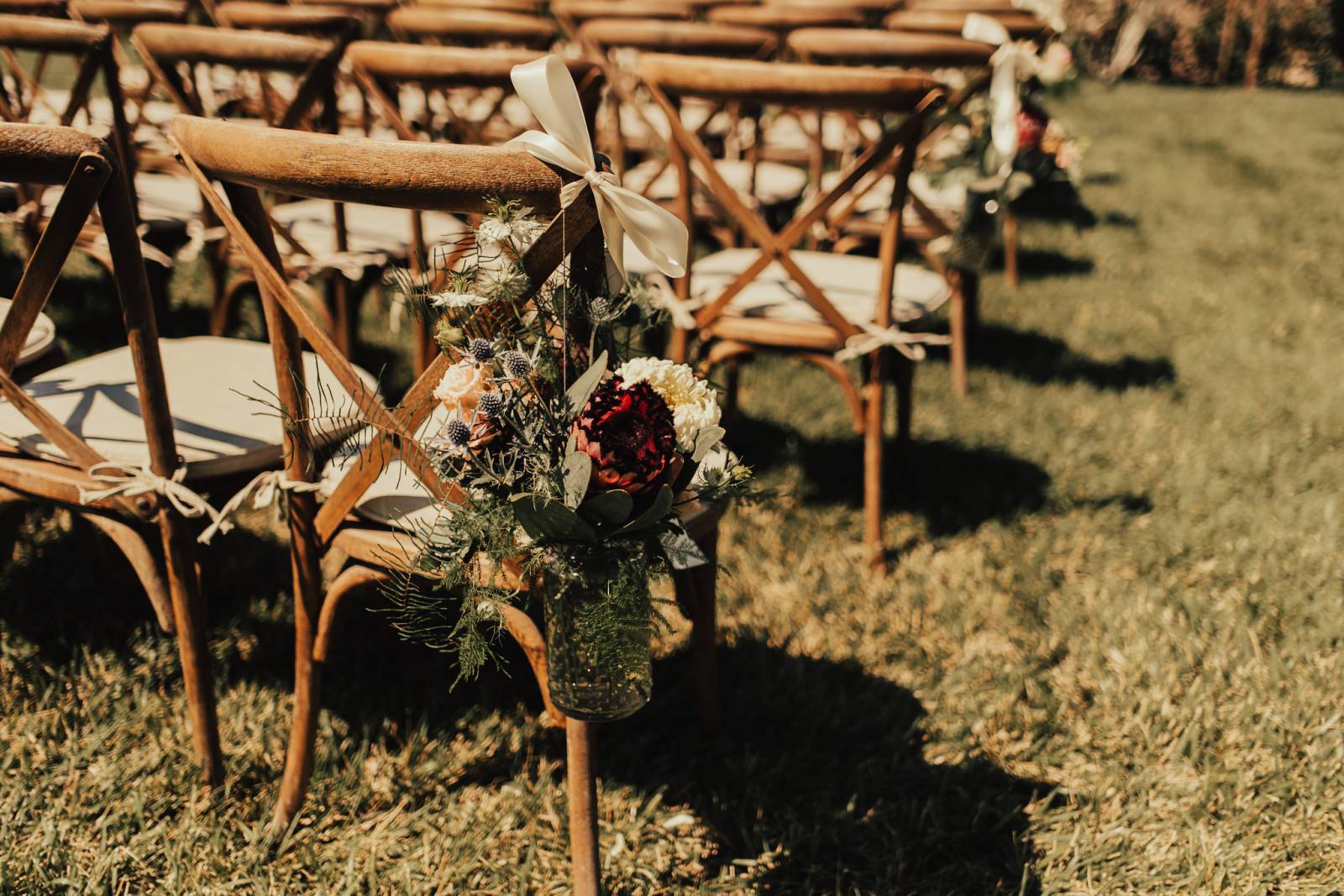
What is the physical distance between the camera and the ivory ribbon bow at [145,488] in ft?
5.50

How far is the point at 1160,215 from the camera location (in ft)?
22.7

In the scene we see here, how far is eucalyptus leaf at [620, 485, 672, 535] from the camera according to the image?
1224 mm

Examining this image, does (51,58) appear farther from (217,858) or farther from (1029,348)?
(217,858)

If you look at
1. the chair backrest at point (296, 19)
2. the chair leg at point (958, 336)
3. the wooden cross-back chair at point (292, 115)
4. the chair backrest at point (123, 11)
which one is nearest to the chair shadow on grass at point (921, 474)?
the chair leg at point (958, 336)

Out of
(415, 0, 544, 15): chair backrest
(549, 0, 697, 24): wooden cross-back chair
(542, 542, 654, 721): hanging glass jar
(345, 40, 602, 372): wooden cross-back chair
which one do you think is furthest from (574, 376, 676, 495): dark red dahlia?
(415, 0, 544, 15): chair backrest

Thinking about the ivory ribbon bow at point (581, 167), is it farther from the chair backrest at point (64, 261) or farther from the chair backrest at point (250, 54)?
the chair backrest at point (250, 54)

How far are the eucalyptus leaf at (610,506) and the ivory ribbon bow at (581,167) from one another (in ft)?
0.93

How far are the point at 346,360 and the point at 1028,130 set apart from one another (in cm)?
252

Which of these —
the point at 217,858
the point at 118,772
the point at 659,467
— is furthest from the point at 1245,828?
the point at 118,772

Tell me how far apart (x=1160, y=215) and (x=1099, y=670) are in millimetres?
5458

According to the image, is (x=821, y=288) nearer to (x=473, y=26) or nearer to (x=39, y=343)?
(x=473, y=26)

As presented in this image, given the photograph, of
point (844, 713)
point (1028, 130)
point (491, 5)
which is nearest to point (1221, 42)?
point (1028, 130)

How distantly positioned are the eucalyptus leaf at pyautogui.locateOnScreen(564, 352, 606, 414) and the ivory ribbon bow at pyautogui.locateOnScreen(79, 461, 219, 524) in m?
0.74

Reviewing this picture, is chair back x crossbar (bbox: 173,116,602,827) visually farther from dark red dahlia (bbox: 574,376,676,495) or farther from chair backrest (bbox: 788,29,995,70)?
chair backrest (bbox: 788,29,995,70)
